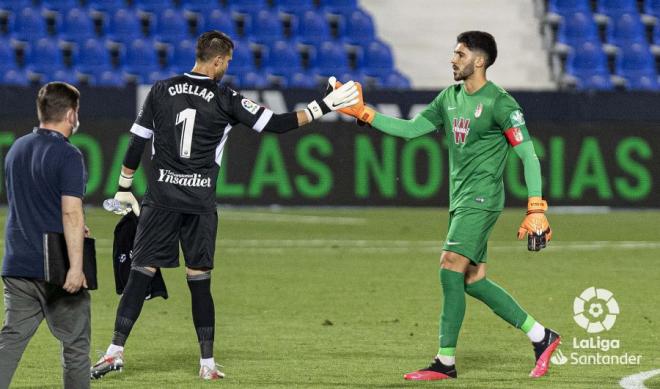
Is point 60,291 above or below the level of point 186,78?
below

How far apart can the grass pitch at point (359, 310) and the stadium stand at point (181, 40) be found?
17.5ft

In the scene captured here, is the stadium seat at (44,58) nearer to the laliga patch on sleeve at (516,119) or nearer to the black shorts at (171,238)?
the black shorts at (171,238)

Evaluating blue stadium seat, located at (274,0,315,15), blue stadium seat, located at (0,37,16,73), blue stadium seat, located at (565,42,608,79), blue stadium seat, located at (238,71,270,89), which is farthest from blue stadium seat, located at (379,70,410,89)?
blue stadium seat, located at (0,37,16,73)

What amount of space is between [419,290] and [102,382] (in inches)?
204

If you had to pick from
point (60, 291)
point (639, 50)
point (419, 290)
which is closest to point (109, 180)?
point (419, 290)

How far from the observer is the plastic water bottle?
782 cm

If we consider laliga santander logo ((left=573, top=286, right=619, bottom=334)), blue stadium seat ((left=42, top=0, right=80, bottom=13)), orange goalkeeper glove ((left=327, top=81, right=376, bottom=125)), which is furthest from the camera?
blue stadium seat ((left=42, top=0, right=80, bottom=13))

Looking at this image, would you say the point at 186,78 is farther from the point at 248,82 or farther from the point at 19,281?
the point at 248,82

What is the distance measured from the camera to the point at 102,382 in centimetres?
739

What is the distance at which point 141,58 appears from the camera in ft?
77.9

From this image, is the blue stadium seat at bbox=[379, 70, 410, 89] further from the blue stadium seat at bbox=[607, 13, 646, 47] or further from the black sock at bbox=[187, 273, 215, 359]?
the black sock at bbox=[187, 273, 215, 359]

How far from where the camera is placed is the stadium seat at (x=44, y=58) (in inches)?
922

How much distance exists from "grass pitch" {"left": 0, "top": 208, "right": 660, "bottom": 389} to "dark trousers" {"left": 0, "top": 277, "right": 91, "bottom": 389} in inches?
46.8

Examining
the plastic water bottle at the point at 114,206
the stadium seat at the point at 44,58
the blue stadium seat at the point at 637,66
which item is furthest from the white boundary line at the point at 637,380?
the blue stadium seat at the point at 637,66
